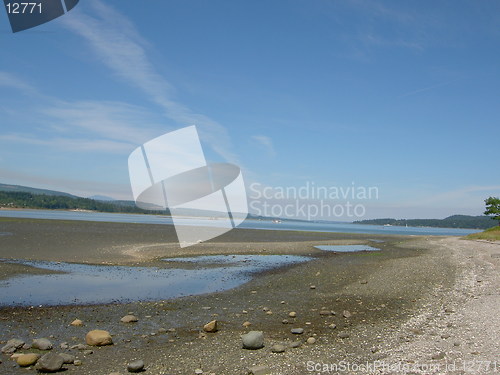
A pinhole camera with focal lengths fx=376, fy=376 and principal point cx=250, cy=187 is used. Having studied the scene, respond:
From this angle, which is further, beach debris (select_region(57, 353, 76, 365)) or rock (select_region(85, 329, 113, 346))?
rock (select_region(85, 329, 113, 346))

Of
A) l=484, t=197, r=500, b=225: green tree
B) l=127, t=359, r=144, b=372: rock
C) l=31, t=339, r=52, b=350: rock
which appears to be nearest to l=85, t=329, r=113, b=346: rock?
l=31, t=339, r=52, b=350: rock

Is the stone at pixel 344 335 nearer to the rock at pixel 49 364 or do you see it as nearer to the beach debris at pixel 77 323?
the rock at pixel 49 364

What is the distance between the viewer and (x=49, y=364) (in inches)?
308

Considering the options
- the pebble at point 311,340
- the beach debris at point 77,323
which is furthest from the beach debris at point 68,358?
the pebble at point 311,340

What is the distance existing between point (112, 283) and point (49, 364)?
11.7 metres

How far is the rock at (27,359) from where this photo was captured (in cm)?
810

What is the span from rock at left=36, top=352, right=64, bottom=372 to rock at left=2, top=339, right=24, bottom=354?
1.53 meters

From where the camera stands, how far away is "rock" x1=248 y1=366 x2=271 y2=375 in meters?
7.70

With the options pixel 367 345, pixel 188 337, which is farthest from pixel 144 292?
pixel 367 345

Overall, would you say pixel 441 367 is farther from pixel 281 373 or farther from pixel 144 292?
pixel 144 292

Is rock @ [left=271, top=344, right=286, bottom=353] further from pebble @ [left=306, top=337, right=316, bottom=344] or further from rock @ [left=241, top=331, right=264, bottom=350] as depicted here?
pebble @ [left=306, top=337, right=316, bottom=344]

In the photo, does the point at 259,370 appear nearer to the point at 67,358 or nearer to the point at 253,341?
the point at 253,341

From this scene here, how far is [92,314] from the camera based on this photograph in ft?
42.5

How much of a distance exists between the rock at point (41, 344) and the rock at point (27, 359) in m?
0.83
